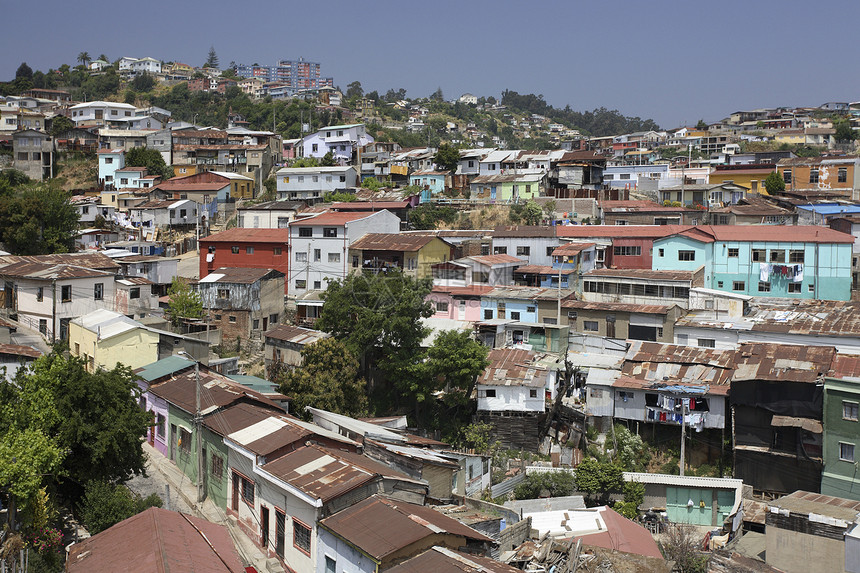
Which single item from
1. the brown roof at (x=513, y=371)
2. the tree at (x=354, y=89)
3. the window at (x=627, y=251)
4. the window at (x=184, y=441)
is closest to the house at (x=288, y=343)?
the brown roof at (x=513, y=371)

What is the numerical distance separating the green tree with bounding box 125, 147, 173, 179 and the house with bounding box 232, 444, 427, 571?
38.0m

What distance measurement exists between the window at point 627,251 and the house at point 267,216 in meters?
16.3

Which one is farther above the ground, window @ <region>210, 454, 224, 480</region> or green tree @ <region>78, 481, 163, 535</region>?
green tree @ <region>78, 481, 163, 535</region>

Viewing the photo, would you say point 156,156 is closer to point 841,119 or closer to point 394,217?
point 394,217

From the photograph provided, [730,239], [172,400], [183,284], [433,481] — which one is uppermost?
[730,239]

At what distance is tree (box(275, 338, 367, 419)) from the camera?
21.3 m

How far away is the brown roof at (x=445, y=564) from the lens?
11.5 meters

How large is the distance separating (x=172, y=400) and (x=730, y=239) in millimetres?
24102

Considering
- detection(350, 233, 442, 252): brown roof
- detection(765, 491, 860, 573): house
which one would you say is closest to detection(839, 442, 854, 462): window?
detection(765, 491, 860, 573): house

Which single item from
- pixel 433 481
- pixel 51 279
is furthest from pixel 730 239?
pixel 51 279

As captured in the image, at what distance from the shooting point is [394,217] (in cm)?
3622

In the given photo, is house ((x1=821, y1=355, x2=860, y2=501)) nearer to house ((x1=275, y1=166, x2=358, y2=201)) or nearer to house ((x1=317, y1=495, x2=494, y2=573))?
house ((x1=317, y1=495, x2=494, y2=573))

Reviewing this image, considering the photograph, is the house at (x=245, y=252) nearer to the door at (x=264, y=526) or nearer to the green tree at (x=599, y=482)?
the green tree at (x=599, y=482)

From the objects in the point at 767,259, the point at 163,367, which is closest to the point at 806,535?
the point at 163,367
